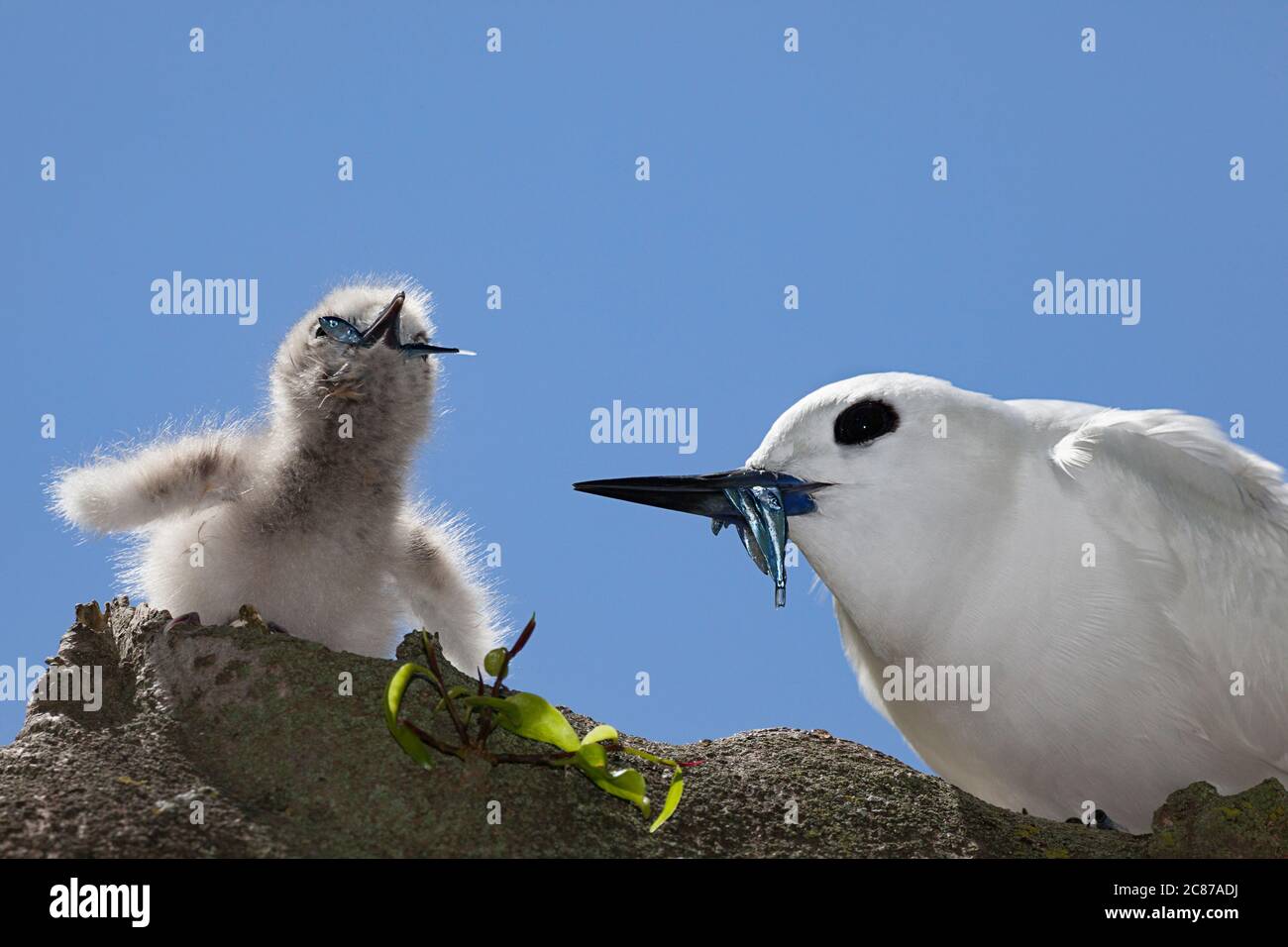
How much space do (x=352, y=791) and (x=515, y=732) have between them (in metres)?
0.38

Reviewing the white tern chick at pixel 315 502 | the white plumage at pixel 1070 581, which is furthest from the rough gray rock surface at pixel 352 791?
the white plumage at pixel 1070 581

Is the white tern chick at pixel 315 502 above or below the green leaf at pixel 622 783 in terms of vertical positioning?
above

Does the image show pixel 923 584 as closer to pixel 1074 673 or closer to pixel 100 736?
pixel 1074 673

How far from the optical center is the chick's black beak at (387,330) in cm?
419

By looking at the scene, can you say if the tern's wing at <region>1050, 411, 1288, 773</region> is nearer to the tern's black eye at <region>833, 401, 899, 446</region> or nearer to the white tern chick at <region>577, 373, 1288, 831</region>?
the white tern chick at <region>577, 373, 1288, 831</region>

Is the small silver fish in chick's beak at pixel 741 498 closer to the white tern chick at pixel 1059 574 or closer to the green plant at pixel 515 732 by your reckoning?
the white tern chick at pixel 1059 574

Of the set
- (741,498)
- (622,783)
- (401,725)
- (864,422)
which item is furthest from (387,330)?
(622,783)

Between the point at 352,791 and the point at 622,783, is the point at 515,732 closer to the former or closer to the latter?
the point at 622,783

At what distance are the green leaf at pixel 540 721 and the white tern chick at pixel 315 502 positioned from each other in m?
1.26

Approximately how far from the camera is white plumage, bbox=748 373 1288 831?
12.8 ft

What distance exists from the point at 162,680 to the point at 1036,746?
2523 mm

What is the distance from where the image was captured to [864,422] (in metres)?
4.05
